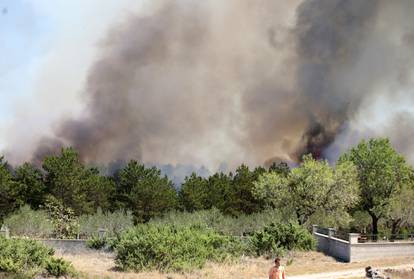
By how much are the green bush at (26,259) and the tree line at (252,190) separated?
32.3 m

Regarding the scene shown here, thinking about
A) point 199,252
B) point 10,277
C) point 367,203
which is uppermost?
point 367,203

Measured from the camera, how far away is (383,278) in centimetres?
2959

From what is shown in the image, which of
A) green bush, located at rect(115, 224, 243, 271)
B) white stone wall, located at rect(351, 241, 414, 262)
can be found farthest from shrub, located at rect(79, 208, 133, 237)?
white stone wall, located at rect(351, 241, 414, 262)

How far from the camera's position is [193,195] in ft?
275

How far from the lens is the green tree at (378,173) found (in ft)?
212

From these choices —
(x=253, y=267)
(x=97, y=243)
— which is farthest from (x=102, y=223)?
(x=253, y=267)

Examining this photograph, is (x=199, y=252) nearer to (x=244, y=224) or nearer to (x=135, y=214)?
(x=244, y=224)

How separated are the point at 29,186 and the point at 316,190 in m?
45.6

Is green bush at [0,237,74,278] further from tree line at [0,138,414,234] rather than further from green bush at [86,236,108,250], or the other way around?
tree line at [0,138,414,234]

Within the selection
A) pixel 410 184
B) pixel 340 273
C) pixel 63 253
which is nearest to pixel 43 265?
pixel 63 253

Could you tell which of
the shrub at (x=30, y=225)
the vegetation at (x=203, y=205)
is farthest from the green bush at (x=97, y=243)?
the shrub at (x=30, y=225)

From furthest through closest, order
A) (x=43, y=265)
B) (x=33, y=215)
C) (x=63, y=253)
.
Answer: (x=33, y=215) < (x=63, y=253) < (x=43, y=265)

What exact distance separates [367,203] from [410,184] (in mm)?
6309

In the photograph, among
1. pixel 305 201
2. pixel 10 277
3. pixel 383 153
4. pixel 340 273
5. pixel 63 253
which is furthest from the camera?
pixel 383 153
